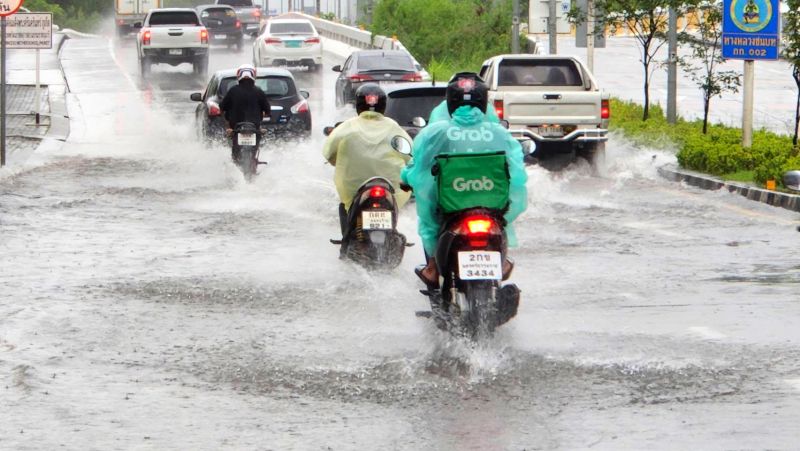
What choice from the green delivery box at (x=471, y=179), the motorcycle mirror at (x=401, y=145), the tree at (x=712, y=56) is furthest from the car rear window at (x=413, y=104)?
the green delivery box at (x=471, y=179)

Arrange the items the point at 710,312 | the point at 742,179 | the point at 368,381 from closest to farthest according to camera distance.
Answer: the point at 368,381, the point at 710,312, the point at 742,179

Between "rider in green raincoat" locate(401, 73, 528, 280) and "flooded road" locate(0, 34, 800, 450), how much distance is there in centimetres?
82

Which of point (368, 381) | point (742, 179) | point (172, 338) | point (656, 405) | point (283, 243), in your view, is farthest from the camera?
point (742, 179)

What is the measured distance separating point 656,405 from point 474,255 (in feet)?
5.02

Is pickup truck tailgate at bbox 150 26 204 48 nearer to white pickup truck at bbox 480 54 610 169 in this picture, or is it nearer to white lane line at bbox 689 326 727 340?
white pickup truck at bbox 480 54 610 169

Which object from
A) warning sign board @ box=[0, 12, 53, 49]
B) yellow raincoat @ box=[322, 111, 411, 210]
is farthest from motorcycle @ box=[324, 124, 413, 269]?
warning sign board @ box=[0, 12, 53, 49]

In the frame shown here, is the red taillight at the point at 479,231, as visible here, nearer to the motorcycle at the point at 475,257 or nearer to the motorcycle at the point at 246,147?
the motorcycle at the point at 475,257

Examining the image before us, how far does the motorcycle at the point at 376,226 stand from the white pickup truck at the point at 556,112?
1157 centimetres

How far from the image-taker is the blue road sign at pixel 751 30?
2373cm

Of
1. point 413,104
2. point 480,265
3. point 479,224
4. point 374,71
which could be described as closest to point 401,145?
point 479,224

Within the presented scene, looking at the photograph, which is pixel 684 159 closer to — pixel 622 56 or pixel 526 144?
pixel 526 144

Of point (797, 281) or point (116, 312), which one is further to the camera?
point (797, 281)

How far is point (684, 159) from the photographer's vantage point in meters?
24.1

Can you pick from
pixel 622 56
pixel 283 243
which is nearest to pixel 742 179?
pixel 283 243
